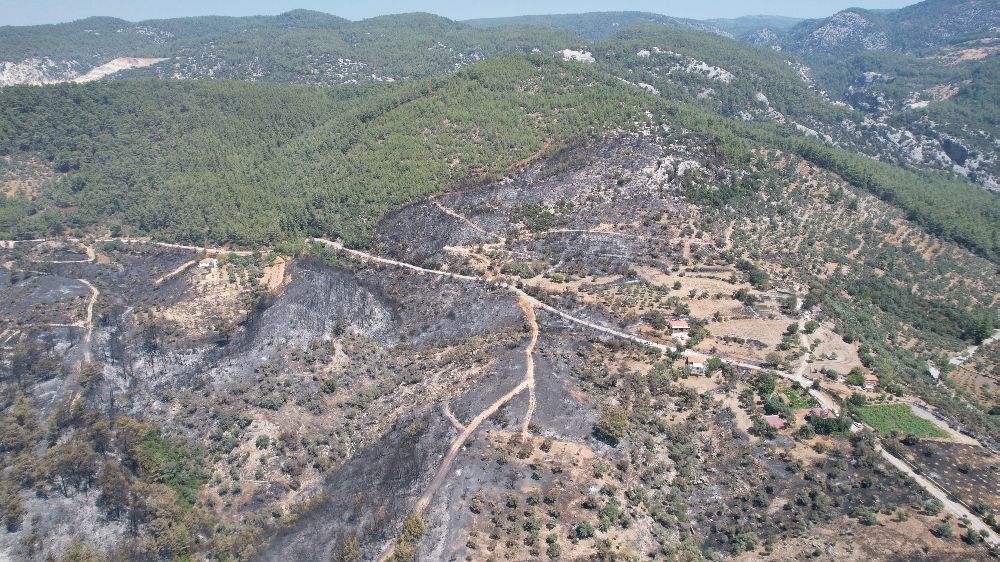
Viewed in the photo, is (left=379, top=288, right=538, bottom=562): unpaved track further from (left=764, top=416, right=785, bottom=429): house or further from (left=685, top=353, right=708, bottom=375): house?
(left=764, top=416, right=785, bottom=429): house

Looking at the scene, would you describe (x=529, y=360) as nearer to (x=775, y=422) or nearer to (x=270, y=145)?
(x=775, y=422)

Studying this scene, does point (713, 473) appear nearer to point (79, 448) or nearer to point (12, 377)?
point (79, 448)

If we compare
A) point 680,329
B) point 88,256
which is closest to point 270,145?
point 88,256

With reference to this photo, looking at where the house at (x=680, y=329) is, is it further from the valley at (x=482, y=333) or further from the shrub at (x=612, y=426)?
the shrub at (x=612, y=426)

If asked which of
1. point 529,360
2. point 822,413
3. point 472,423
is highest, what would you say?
point 529,360

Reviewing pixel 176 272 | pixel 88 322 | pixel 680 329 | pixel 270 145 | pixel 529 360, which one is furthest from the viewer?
pixel 270 145

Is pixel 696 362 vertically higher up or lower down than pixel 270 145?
lower down

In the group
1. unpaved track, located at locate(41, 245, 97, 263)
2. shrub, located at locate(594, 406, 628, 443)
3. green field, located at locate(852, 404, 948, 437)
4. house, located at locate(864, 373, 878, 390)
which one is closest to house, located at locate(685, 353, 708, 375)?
shrub, located at locate(594, 406, 628, 443)
